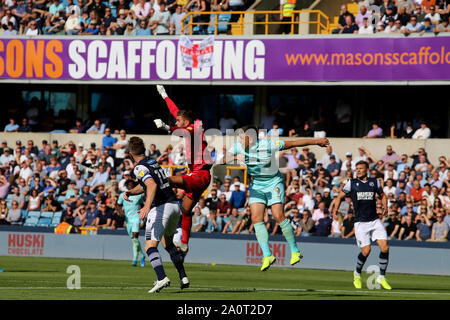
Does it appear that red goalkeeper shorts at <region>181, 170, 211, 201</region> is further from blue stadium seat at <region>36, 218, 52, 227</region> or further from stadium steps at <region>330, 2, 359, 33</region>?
stadium steps at <region>330, 2, 359, 33</region>

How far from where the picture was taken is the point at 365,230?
16.8m

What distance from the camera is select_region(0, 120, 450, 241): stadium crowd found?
2391 centimetres

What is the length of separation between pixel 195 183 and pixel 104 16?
19.1 meters

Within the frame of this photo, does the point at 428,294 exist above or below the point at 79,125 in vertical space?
below

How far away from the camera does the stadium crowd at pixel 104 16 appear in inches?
1233

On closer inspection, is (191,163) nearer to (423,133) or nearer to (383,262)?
(383,262)

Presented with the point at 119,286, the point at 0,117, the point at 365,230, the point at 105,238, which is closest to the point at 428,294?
the point at 365,230

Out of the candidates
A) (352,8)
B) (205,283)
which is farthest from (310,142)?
(352,8)

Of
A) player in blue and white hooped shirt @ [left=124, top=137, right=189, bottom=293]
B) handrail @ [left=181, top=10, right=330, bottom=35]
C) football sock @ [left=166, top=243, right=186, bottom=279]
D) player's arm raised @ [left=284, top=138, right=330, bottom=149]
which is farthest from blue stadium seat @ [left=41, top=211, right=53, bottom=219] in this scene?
player's arm raised @ [left=284, top=138, right=330, bottom=149]

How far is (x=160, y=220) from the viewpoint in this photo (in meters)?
13.3

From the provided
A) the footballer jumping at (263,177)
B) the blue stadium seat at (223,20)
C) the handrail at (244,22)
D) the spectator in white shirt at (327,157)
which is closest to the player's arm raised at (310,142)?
the footballer jumping at (263,177)

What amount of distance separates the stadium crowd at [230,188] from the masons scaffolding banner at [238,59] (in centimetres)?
246
